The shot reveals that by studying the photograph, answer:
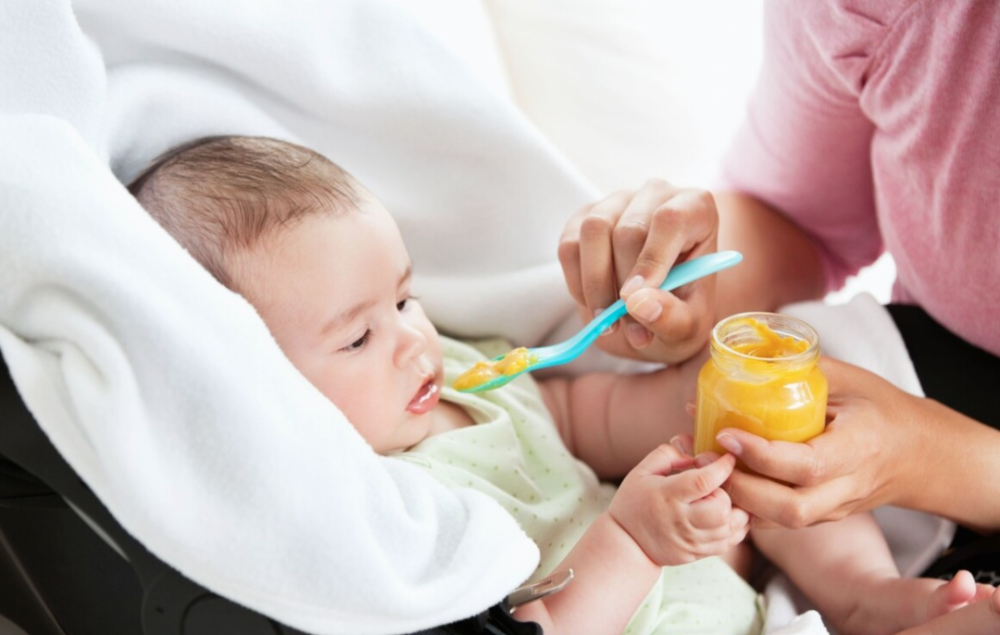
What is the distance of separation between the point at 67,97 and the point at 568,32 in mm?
712

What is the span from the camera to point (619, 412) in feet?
3.27

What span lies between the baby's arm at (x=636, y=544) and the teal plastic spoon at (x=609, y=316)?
0.12 m

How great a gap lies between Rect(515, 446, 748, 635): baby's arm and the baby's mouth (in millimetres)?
190

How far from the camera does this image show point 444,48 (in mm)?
1008

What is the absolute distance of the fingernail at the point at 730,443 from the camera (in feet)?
2.25

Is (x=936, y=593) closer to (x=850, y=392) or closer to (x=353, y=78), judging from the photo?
(x=850, y=392)

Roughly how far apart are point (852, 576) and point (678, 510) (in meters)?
0.26

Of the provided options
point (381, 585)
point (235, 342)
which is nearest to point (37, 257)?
point (235, 342)

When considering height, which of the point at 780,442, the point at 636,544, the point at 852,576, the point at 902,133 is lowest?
the point at 852,576

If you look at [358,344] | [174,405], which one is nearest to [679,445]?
[358,344]

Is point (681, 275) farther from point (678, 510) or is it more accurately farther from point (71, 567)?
point (71, 567)

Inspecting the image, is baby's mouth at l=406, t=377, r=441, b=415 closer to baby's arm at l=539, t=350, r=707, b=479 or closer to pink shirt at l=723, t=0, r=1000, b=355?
baby's arm at l=539, t=350, r=707, b=479

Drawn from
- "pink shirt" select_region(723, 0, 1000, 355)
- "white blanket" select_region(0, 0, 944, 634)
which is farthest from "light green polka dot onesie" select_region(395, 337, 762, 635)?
"pink shirt" select_region(723, 0, 1000, 355)

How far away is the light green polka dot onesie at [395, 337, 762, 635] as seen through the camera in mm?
848
